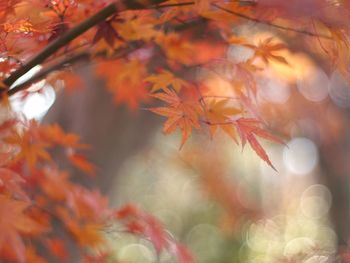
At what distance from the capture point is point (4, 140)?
789 millimetres

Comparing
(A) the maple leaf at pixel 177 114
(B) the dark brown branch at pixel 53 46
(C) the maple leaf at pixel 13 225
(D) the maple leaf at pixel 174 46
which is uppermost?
(B) the dark brown branch at pixel 53 46

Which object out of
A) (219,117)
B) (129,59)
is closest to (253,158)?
(129,59)

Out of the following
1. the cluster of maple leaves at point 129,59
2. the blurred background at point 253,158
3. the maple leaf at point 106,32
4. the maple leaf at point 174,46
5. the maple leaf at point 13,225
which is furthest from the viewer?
the blurred background at point 253,158

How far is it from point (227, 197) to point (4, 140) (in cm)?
244

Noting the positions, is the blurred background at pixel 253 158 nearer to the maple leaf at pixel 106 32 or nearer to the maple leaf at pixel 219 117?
the maple leaf at pixel 219 117

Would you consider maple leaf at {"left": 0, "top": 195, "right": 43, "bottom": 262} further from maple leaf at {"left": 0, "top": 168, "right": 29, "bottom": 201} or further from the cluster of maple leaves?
maple leaf at {"left": 0, "top": 168, "right": 29, "bottom": 201}

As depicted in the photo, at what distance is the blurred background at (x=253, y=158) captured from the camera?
1.90 meters

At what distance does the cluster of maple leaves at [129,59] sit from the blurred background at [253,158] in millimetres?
123

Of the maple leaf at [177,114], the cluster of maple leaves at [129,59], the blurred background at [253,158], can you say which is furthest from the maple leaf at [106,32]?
the blurred background at [253,158]

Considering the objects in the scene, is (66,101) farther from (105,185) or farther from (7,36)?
(7,36)

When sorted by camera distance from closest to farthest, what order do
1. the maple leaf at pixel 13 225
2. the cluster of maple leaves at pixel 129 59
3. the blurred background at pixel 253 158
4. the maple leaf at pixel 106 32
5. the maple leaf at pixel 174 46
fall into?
1. the maple leaf at pixel 13 225
2. the cluster of maple leaves at pixel 129 59
3. the maple leaf at pixel 106 32
4. the maple leaf at pixel 174 46
5. the blurred background at pixel 253 158

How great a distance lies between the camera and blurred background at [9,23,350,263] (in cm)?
190

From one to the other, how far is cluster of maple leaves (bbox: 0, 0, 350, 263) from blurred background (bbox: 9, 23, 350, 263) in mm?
123

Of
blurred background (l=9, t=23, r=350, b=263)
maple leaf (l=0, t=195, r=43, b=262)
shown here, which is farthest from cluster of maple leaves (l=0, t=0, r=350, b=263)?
blurred background (l=9, t=23, r=350, b=263)
